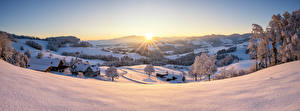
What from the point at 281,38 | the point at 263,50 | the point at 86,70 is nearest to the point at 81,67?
the point at 86,70

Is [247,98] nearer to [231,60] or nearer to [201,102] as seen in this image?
[201,102]

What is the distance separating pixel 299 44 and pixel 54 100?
16694 millimetres

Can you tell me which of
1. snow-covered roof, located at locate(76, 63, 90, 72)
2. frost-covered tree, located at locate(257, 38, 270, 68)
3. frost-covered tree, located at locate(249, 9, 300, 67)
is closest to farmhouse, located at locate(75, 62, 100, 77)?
snow-covered roof, located at locate(76, 63, 90, 72)

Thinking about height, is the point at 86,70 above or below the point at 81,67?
below

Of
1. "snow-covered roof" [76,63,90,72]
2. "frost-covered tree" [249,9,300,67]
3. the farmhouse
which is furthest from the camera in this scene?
"snow-covered roof" [76,63,90,72]

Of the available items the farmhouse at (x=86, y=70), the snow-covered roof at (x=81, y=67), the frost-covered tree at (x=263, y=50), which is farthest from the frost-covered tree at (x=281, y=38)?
the snow-covered roof at (x=81, y=67)

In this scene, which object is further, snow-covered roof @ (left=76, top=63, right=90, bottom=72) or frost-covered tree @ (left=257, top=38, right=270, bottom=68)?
snow-covered roof @ (left=76, top=63, right=90, bottom=72)

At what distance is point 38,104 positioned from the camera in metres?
2.33

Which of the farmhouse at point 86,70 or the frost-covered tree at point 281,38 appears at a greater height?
the frost-covered tree at point 281,38

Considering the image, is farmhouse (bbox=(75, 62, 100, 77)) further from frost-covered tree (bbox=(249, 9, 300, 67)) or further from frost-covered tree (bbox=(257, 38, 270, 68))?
frost-covered tree (bbox=(249, 9, 300, 67))

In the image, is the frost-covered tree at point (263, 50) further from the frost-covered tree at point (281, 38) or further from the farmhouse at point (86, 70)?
the farmhouse at point (86, 70)

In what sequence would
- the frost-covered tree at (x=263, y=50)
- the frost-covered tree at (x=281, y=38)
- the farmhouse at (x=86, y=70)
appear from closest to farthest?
the frost-covered tree at (x=281, y=38) → the frost-covered tree at (x=263, y=50) → the farmhouse at (x=86, y=70)

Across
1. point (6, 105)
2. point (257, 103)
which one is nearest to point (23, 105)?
point (6, 105)

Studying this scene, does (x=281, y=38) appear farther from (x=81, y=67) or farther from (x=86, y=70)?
(x=81, y=67)
